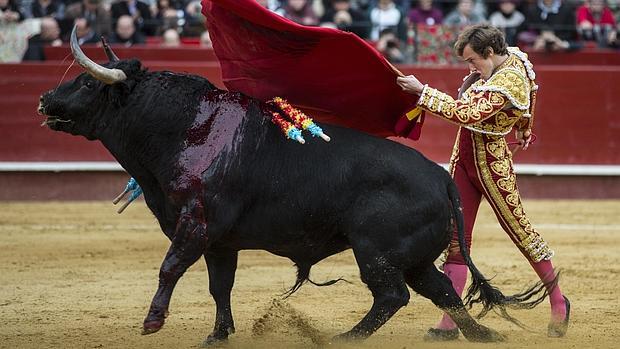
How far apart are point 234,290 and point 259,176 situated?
187cm

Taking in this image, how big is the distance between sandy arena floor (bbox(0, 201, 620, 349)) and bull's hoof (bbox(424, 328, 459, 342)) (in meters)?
0.06

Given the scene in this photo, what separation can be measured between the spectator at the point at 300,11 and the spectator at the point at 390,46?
28.6 inches

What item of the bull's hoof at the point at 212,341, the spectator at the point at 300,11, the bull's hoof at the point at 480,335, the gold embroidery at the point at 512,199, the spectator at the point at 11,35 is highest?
the gold embroidery at the point at 512,199

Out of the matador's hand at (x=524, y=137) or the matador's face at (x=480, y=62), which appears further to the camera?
the matador's hand at (x=524, y=137)

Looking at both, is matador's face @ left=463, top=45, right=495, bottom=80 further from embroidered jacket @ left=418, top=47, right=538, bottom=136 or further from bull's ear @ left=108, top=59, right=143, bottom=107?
bull's ear @ left=108, top=59, right=143, bottom=107

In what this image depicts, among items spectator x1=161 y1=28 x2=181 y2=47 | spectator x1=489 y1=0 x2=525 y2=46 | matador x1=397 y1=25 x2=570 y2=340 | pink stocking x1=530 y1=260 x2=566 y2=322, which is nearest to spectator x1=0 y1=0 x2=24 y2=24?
spectator x1=161 y1=28 x2=181 y2=47

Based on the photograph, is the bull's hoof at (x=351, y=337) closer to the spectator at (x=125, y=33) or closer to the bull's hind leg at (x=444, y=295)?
the bull's hind leg at (x=444, y=295)

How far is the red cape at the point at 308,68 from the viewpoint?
15.2ft

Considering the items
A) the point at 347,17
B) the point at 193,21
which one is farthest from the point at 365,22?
the point at 193,21

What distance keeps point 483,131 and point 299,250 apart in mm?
956

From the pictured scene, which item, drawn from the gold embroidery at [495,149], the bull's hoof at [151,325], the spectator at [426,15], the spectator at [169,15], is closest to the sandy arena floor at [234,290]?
the bull's hoof at [151,325]

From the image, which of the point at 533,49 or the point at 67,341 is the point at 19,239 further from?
the point at 533,49

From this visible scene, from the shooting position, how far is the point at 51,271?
6840mm

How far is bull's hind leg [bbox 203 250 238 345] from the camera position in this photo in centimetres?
486
